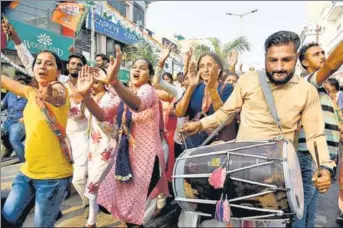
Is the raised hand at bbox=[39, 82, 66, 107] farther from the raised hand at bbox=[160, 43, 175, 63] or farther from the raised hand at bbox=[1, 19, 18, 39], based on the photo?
the raised hand at bbox=[160, 43, 175, 63]

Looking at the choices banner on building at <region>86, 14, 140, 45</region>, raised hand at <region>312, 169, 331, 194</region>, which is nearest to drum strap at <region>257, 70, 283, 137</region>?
raised hand at <region>312, 169, 331, 194</region>

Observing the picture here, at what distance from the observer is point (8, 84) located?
2576mm

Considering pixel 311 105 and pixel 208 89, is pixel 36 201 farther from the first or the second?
pixel 311 105

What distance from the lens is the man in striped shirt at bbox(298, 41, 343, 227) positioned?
7.74 feet

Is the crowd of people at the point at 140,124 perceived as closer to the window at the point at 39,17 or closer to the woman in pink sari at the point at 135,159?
the woman in pink sari at the point at 135,159

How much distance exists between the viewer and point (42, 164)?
2.35m

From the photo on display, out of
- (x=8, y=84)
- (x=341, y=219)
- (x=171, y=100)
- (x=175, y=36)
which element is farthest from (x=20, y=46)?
(x=175, y=36)

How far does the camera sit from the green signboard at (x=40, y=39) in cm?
1021

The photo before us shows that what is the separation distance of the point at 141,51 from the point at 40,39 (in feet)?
23.8

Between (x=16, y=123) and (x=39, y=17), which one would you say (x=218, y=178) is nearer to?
(x=16, y=123)

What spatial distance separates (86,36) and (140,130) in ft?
46.3

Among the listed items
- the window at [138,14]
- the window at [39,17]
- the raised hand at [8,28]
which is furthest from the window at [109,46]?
the raised hand at [8,28]

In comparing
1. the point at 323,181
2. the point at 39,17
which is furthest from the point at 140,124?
the point at 39,17

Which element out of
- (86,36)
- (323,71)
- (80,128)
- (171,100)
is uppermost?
(86,36)
